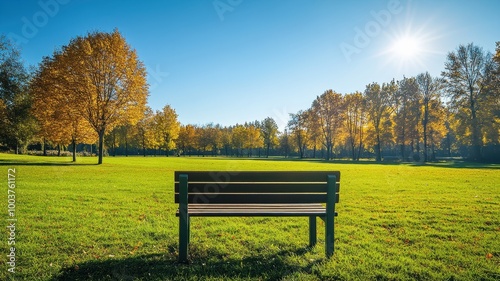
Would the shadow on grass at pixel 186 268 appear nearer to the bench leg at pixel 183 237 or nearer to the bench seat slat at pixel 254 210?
the bench leg at pixel 183 237

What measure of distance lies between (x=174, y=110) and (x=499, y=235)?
69.2 metres

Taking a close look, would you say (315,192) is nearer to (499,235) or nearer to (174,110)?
(499,235)

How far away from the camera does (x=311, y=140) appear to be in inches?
2800

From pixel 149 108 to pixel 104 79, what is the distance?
330 inches

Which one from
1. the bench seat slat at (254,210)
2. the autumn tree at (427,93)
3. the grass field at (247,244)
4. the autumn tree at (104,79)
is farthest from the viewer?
the autumn tree at (427,93)

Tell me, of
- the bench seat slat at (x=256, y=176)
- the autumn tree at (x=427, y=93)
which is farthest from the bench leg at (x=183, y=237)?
the autumn tree at (x=427, y=93)

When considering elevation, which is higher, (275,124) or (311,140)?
(275,124)

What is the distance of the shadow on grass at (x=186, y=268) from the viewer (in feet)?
13.6

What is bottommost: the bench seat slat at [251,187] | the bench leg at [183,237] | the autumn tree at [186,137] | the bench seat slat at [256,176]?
the bench leg at [183,237]

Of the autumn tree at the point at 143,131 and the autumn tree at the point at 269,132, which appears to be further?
the autumn tree at the point at 269,132

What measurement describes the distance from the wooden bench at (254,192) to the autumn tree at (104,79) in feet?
91.0

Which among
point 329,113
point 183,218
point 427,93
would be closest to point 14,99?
point 183,218

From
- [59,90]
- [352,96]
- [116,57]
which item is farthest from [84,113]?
[352,96]

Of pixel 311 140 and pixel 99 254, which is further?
pixel 311 140
